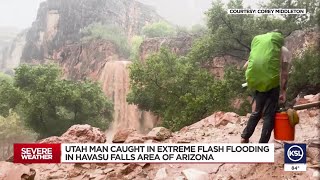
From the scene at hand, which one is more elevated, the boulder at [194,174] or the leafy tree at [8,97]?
the leafy tree at [8,97]

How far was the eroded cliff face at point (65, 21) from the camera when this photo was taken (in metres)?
35.6

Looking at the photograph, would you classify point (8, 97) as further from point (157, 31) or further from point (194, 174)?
point (157, 31)

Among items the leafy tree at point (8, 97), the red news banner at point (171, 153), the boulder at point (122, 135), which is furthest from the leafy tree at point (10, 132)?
the red news banner at point (171, 153)

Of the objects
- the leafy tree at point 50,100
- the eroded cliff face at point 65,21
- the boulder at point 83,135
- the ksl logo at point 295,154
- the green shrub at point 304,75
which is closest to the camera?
the ksl logo at point 295,154

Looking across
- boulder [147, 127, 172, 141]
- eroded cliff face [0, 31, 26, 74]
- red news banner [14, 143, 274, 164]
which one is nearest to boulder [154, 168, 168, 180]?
red news banner [14, 143, 274, 164]

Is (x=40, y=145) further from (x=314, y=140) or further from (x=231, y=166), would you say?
(x=314, y=140)

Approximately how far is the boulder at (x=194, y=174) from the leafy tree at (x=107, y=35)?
30.1 metres

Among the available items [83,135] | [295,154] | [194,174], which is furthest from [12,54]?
[295,154]

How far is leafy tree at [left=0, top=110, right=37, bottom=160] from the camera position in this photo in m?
18.6

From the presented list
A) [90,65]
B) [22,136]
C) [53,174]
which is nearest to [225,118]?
[53,174]

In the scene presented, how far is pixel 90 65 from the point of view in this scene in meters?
30.9

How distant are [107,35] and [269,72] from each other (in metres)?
31.1

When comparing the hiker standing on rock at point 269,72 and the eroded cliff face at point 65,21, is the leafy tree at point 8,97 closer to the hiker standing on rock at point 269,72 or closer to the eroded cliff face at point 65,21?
the hiker standing on rock at point 269,72

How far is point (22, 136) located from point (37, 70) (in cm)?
449
